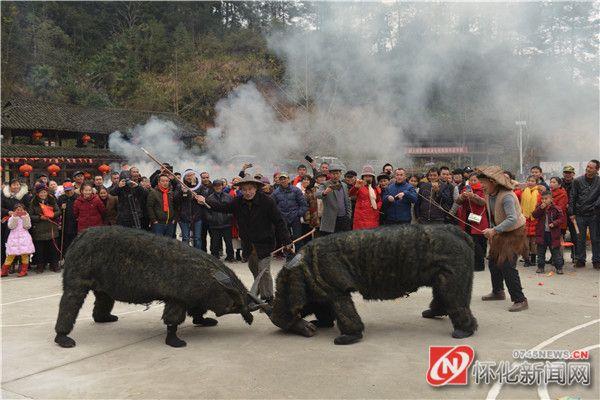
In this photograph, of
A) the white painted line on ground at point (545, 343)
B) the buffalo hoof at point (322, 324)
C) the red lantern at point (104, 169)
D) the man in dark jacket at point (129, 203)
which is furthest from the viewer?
the red lantern at point (104, 169)

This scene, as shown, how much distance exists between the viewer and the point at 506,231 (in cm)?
689

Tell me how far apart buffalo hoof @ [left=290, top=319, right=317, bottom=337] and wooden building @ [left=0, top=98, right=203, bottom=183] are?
32.7m

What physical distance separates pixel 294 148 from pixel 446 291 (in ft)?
113

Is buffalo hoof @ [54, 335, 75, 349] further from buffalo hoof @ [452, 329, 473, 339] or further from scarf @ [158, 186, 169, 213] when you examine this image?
scarf @ [158, 186, 169, 213]

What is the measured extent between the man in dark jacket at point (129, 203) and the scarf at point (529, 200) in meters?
7.90

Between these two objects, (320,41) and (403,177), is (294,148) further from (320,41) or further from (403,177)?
(403,177)

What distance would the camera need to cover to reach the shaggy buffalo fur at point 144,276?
5871 millimetres

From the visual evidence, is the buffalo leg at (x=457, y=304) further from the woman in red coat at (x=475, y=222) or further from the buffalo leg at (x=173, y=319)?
the woman in red coat at (x=475, y=222)

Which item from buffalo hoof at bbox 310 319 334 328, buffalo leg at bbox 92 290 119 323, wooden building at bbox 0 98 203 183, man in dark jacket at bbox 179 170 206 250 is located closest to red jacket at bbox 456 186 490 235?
buffalo hoof at bbox 310 319 334 328

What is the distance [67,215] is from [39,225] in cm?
67

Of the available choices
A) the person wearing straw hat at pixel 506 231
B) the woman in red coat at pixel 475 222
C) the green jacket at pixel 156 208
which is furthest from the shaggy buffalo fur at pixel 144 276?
the woman in red coat at pixel 475 222

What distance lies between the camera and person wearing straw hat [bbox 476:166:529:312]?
22.4ft

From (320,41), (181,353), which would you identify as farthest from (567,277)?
(320,41)

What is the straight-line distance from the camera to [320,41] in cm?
4081
